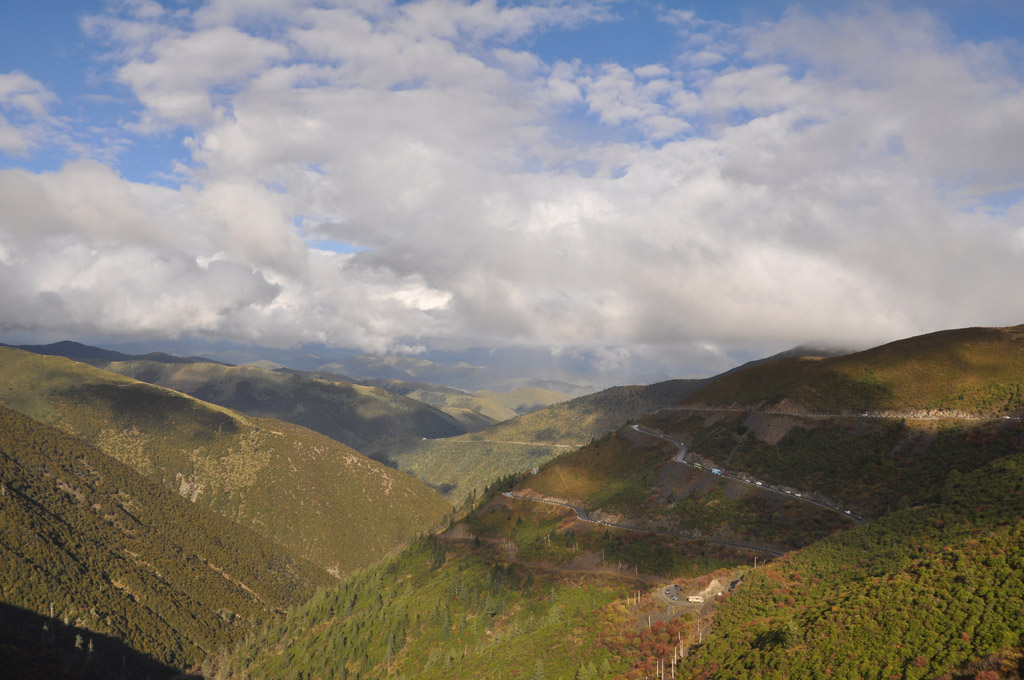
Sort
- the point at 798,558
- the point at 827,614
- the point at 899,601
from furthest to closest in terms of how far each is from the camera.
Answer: the point at 798,558
the point at 827,614
the point at 899,601

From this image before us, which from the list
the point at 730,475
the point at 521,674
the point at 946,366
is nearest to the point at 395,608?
the point at 521,674

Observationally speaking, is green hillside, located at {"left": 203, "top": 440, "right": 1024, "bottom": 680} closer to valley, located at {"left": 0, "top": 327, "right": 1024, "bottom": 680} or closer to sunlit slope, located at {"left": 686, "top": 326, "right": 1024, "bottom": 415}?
valley, located at {"left": 0, "top": 327, "right": 1024, "bottom": 680}

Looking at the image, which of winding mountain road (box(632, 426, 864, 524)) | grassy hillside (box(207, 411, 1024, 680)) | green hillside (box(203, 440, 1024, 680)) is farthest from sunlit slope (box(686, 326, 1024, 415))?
green hillside (box(203, 440, 1024, 680))

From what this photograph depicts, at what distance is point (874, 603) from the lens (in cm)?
6391

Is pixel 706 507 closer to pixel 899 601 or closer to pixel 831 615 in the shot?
pixel 831 615

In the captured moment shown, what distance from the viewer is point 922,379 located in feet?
499

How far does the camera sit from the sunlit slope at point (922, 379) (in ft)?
442

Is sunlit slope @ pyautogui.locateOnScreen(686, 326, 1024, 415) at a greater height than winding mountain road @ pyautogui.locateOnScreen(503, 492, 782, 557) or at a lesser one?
greater

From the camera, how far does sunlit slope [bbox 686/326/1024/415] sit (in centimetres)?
13484

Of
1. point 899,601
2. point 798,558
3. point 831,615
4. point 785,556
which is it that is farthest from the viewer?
point 785,556

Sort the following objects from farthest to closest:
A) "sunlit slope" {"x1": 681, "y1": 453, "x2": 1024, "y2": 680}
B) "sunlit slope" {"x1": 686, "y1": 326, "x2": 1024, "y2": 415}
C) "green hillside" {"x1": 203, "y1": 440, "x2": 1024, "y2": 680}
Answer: "sunlit slope" {"x1": 686, "y1": 326, "x2": 1024, "y2": 415} < "green hillside" {"x1": 203, "y1": 440, "x2": 1024, "y2": 680} < "sunlit slope" {"x1": 681, "y1": 453, "x2": 1024, "y2": 680}

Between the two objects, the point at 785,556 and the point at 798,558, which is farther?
the point at 785,556

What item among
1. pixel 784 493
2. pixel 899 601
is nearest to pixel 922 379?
pixel 784 493

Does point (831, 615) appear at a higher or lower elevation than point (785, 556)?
higher
